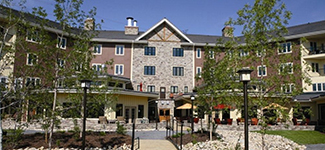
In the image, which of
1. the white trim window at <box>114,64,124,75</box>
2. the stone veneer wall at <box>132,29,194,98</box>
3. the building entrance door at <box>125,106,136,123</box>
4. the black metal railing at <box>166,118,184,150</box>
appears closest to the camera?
the black metal railing at <box>166,118,184,150</box>

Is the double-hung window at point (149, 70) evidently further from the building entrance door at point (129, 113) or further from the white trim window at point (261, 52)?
the white trim window at point (261, 52)

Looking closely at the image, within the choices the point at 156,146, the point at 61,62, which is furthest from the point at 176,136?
the point at 61,62

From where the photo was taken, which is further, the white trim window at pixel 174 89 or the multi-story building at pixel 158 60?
the white trim window at pixel 174 89

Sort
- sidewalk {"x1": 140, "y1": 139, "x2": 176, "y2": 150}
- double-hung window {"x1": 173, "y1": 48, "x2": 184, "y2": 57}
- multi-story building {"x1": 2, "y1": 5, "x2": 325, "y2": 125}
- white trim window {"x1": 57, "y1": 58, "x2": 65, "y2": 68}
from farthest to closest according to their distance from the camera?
double-hung window {"x1": 173, "y1": 48, "x2": 184, "y2": 57} → multi-story building {"x1": 2, "y1": 5, "x2": 325, "y2": 125} → sidewalk {"x1": 140, "y1": 139, "x2": 176, "y2": 150} → white trim window {"x1": 57, "y1": 58, "x2": 65, "y2": 68}

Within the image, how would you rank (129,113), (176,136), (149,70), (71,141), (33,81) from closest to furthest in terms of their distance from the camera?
(33,81) → (71,141) → (176,136) → (129,113) → (149,70)

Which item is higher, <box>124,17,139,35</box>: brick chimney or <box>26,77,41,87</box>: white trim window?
<box>124,17,139,35</box>: brick chimney

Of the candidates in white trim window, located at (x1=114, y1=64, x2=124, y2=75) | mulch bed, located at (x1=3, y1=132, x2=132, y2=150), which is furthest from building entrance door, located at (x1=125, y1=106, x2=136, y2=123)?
mulch bed, located at (x1=3, y1=132, x2=132, y2=150)

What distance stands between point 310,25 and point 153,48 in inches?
754

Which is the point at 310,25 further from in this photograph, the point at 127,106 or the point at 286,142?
the point at 127,106

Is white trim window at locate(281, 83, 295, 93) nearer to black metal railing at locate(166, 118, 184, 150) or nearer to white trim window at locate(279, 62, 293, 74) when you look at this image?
white trim window at locate(279, 62, 293, 74)

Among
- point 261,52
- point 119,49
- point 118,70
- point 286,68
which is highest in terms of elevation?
point 119,49

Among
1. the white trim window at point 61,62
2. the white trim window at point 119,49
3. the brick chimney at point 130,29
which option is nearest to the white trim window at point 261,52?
the white trim window at point 61,62

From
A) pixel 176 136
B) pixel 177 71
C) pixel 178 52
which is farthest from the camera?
pixel 178 52

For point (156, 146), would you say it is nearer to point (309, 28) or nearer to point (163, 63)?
point (163, 63)
